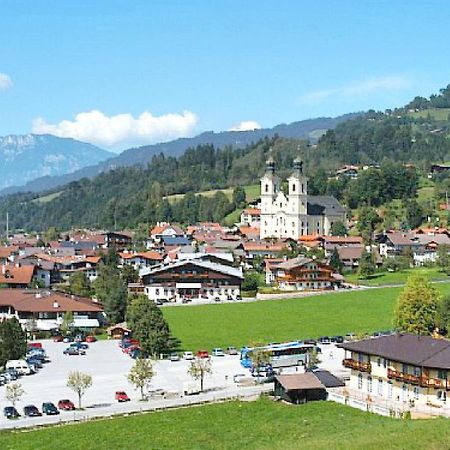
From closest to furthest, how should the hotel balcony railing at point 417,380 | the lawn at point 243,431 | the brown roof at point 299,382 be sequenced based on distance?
the lawn at point 243,431, the hotel balcony railing at point 417,380, the brown roof at point 299,382

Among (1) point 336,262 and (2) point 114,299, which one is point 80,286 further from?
(1) point 336,262

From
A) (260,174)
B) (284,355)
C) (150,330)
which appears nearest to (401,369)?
(284,355)

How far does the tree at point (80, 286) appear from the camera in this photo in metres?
67.2

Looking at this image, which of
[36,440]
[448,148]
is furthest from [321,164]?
[36,440]

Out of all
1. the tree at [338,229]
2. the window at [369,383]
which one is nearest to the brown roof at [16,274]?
the window at [369,383]

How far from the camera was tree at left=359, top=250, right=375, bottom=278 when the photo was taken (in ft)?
261

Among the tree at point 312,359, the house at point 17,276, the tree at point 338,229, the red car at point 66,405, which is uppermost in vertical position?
the tree at point 338,229

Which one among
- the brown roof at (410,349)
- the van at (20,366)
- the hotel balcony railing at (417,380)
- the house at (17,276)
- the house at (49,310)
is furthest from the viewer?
the house at (17,276)

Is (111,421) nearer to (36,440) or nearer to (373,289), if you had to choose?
(36,440)

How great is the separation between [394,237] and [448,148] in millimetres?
85126

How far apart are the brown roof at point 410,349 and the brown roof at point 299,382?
7.53ft

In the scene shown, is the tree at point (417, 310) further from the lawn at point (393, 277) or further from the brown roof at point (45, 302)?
the lawn at point (393, 277)

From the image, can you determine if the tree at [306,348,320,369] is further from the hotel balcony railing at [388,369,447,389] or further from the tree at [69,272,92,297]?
the tree at [69,272,92,297]

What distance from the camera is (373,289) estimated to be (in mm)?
70125
